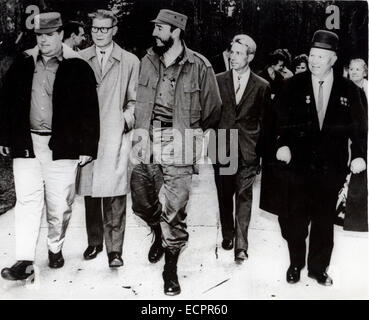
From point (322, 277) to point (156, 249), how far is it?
1372 mm

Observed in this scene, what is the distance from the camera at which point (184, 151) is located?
11.8ft

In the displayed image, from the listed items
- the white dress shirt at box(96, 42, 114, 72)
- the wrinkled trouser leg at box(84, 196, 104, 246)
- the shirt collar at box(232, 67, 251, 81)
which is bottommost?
the wrinkled trouser leg at box(84, 196, 104, 246)

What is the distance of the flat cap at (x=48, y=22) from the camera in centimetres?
364

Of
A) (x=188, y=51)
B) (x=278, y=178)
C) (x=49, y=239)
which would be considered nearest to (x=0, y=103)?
(x=49, y=239)

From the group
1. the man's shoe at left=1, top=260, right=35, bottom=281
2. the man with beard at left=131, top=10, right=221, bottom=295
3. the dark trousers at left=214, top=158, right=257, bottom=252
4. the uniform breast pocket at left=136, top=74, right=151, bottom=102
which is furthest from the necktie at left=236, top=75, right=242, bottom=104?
the man's shoe at left=1, top=260, right=35, bottom=281

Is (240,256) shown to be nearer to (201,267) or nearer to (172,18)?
(201,267)

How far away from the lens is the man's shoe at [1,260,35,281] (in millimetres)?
3709

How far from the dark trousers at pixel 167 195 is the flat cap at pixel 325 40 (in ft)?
4.81

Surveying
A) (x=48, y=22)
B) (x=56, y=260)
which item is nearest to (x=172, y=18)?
(x=48, y=22)

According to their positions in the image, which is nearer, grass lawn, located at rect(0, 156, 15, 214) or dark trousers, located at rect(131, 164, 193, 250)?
dark trousers, located at rect(131, 164, 193, 250)

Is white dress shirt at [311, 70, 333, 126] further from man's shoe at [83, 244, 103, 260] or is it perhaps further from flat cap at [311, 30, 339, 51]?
man's shoe at [83, 244, 103, 260]

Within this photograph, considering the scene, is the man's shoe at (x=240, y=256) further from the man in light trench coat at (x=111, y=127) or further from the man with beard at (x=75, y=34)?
the man with beard at (x=75, y=34)

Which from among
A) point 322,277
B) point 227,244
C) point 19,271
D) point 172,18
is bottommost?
point 322,277
